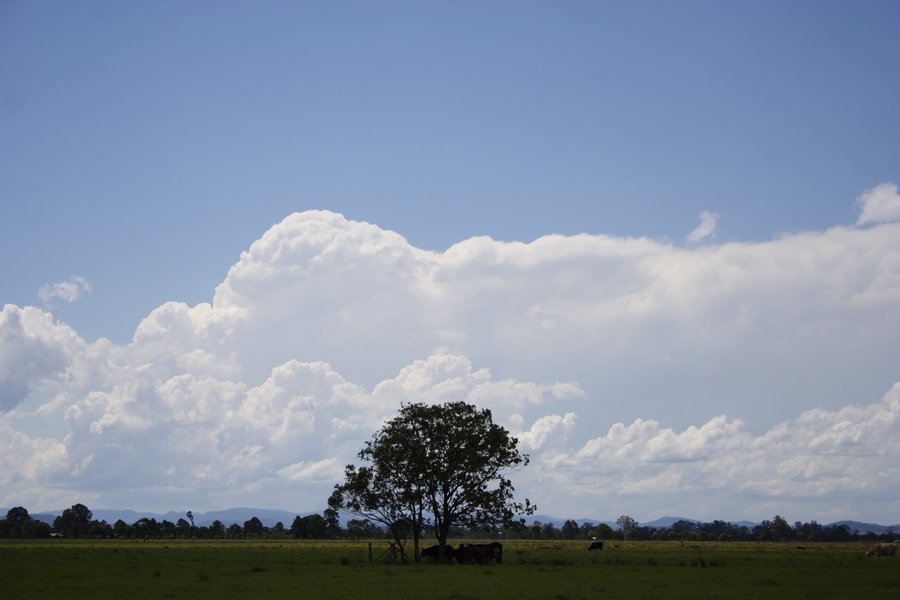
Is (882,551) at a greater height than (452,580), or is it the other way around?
(452,580)

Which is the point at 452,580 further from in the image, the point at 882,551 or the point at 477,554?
the point at 882,551

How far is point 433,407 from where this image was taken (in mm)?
69000

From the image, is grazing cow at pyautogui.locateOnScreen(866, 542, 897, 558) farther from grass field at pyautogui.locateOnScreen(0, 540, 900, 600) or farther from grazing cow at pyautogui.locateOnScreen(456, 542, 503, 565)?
grazing cow at pyautogui.locateOnScreen(456, 542, 503, 565)

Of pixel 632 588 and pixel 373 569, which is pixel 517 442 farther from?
pixel 632 588

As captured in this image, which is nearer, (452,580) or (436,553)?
(452,580)

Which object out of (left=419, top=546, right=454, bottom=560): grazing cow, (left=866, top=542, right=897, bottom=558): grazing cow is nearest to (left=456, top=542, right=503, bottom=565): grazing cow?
(left=419, top=546, right=454, bottom=560): grazing cow

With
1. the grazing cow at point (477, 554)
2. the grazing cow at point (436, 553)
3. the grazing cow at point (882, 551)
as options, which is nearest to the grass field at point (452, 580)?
the grazing cow at point (477, 554)

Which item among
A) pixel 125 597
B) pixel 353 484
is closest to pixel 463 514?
pixel 353 484

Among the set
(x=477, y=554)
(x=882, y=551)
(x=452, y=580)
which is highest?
(x=477, y=554)

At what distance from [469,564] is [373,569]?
1030 centimetres

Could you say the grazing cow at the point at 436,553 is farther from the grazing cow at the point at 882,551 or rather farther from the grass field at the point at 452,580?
the grazing cow at the point at 882,551

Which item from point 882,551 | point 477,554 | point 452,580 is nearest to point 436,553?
point 477,554

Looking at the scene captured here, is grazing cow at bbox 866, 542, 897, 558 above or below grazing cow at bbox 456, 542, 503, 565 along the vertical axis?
below

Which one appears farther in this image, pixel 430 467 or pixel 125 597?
pixel 430 467
